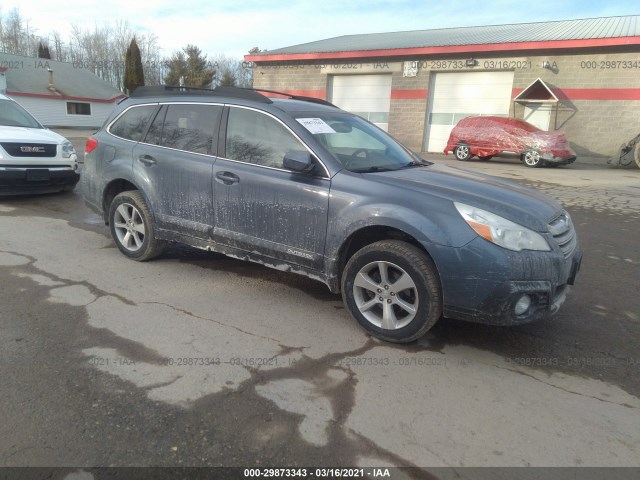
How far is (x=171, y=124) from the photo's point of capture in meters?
4.80

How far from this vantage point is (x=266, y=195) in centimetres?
402

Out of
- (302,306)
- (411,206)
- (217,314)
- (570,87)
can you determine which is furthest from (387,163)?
(570,87)

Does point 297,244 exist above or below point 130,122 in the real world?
below

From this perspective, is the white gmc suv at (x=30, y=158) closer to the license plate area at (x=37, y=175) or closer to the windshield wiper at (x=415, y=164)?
the license plate area at (x=37, y=175)

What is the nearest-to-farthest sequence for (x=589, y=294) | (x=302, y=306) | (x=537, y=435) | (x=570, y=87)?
(x=537, y=435)
(x=302, y=306)
(x=589, y=294)
(x=570, y=87)

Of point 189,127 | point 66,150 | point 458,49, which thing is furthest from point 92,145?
point 458,49

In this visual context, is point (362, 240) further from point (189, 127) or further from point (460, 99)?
point (460, 99)

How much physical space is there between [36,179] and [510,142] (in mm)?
16254

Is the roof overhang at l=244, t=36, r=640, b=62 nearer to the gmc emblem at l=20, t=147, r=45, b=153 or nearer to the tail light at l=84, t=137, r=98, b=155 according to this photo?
the gmc emblem at l=20, t=147, r=45, b=153

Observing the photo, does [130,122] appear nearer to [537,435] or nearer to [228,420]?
[228,420]

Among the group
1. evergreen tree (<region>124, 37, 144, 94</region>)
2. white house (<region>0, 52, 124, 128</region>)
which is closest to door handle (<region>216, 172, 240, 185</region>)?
white house (<region>0, 52, 124, 128</region>)

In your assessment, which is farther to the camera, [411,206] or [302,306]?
[302,306]

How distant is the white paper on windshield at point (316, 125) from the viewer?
4043mm

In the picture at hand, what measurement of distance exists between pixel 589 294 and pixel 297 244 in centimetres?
295
